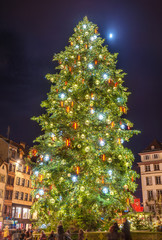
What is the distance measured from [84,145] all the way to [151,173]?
4775 centimetres

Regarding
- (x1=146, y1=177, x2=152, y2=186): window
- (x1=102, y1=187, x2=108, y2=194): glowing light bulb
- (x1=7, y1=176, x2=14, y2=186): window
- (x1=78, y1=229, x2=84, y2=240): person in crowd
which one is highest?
(x1=146, y1=177, x2=152, y2=186): window

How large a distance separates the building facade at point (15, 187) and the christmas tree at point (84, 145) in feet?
101

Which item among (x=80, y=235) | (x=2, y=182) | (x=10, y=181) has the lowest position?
(x=80, y=235)

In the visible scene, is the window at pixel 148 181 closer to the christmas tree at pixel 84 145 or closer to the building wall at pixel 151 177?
the building wall at pixel 151 177

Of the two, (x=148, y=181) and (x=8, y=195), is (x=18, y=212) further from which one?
(x=148, y=181)

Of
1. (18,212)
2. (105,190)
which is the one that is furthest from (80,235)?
(18,212)

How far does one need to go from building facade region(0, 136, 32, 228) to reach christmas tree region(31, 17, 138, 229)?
3093cm

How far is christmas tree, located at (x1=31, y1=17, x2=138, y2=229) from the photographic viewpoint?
564 inches

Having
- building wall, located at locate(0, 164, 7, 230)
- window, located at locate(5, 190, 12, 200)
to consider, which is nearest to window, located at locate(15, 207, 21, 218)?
window, located at locate(5, 190, 12, 200)

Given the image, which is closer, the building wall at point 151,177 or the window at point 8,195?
the window at point 8,195

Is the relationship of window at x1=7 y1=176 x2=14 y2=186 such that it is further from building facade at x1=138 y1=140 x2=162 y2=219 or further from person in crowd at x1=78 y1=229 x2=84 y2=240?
person in crowd at x1=78 y1=229 x2=84 y2=240

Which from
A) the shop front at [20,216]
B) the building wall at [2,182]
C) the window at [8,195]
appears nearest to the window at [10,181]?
the building wall at [2,182]

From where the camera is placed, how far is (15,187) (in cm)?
4888

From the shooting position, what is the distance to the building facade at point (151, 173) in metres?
55.3
